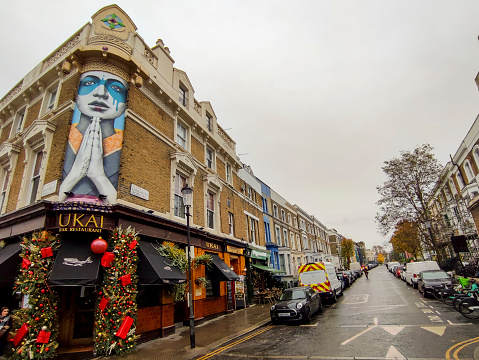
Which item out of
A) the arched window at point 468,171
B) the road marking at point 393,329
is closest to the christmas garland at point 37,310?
the road marking at point 393,329

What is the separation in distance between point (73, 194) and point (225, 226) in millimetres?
10035

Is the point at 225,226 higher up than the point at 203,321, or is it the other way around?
the point at 225,226

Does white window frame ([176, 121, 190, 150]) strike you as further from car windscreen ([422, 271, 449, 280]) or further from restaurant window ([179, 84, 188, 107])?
car windscreen ([422, 271, 449, 280])

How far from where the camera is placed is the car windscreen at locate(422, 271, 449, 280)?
17.1m

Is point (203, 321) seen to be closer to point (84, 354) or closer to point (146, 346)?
point (146, 346)

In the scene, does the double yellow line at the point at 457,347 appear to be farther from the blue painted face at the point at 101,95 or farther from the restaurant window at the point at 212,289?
the blue painted face at the point at 101,95

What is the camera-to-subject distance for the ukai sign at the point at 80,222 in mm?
8125

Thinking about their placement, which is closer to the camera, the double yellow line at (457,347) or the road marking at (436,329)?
the double yellow line at (457,347)

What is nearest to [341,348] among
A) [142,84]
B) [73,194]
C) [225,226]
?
[73,194]

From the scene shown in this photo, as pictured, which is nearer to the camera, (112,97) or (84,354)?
(84,354)

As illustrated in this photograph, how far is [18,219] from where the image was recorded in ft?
30.9

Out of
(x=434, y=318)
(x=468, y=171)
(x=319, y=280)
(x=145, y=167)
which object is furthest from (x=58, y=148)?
(x=468, y=171)

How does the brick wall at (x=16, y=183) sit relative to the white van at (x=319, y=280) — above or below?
above

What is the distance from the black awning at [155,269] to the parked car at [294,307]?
4617mm
